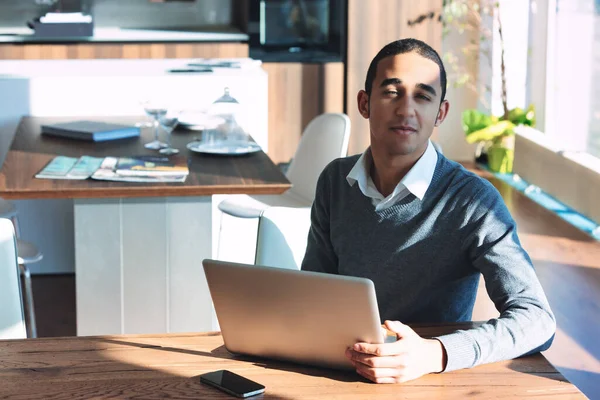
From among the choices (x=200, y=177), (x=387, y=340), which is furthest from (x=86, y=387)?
(x=200, y=177)

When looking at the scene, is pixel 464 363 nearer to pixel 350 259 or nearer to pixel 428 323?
pixel 428 323

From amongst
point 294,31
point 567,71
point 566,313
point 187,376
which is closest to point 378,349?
point 187,376

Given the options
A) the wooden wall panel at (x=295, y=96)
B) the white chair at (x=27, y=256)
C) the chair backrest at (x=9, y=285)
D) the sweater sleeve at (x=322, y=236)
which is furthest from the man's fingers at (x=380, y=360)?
the wooden wall panel at (x=295, y=96)

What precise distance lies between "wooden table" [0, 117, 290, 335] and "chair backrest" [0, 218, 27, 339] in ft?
2.28

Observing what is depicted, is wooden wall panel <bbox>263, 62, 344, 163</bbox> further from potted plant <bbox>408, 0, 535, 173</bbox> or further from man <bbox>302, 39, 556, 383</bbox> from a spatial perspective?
man <bbox>302, 39, 556, 383</bbox>

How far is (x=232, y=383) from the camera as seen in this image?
153 centimetres

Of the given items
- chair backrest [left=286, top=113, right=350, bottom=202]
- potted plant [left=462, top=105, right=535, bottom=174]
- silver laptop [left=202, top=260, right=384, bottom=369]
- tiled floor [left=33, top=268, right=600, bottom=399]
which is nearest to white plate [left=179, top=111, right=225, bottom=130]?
chair backrest [left=286, top=113, right=350, bottom=202]

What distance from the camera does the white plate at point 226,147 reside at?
338 cm

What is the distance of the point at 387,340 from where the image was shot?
64.0 inches

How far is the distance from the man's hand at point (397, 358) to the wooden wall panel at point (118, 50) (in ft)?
15.7

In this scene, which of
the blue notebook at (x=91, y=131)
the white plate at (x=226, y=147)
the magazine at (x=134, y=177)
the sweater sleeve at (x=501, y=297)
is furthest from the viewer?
the blue notebook at (x=91, y=131)

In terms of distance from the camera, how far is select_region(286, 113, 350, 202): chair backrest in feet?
12.7

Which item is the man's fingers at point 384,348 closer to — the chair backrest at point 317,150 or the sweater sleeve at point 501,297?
the sweater sleeve at point 501,297

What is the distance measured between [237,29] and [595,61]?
238cm
